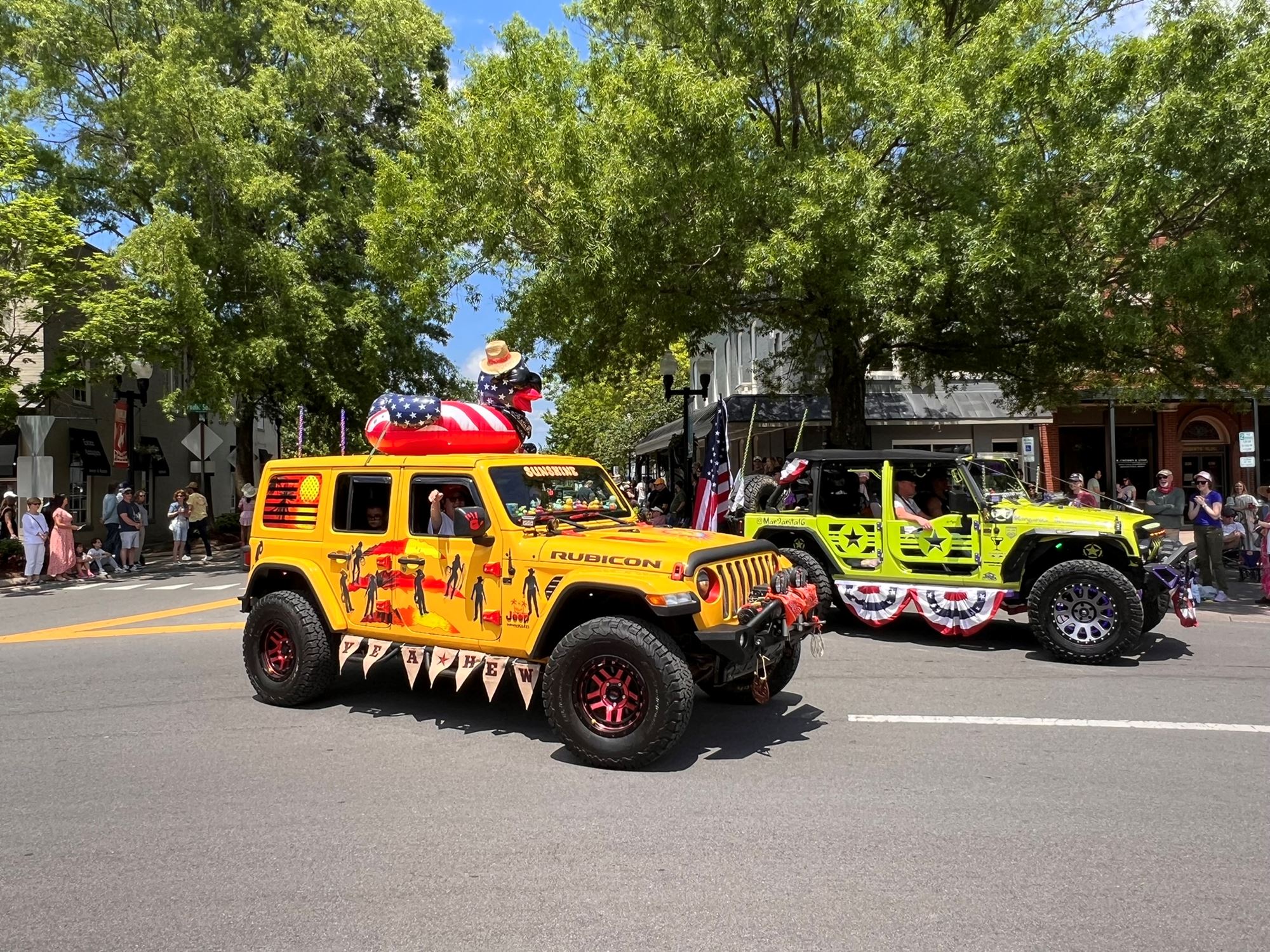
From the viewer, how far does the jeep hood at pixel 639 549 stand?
209 inches

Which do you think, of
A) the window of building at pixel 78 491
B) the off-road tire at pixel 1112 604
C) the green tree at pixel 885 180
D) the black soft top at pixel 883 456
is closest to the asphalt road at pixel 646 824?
the off-road tire at pixel 1112 604

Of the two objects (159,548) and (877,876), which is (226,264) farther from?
(877,876)

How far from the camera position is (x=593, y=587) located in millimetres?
5414

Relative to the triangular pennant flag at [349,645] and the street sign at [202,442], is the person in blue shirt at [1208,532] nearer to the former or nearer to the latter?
the triangular pennant flag at [349,645]

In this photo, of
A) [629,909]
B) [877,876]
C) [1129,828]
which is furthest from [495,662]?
[1129,828]

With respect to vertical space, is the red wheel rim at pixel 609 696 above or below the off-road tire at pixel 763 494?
below

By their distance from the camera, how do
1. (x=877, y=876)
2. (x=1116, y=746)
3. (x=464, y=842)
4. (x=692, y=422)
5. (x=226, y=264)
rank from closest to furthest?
(x=877, y=876) → (x=464, y=842) → (x=1116, y=746) → (x=226, y=264) → (x=692, y=422)

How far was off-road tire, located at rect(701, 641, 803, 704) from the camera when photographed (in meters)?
6.42

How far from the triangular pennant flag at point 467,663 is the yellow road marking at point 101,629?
637 centimetres

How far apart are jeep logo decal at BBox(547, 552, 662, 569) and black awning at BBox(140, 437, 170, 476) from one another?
87.1ft

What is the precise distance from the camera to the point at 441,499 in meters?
6.22

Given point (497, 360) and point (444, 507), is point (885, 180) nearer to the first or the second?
point (497, 360)

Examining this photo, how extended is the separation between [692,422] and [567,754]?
18.1m

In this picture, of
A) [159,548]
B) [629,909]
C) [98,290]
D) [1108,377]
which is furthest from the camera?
[159,548]
